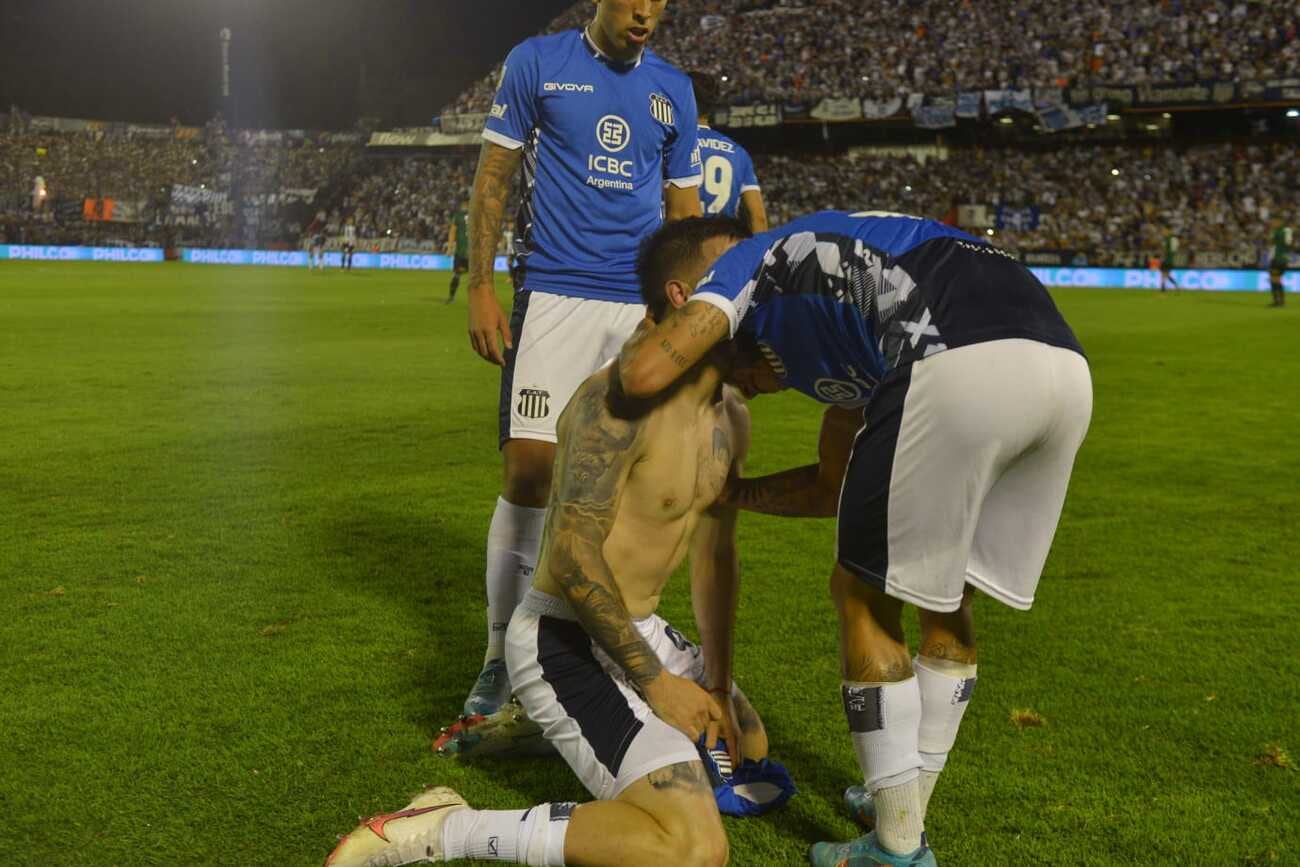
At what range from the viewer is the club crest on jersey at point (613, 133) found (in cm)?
452

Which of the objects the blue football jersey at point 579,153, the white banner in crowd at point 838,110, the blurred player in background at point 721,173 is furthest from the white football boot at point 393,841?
the white banner in crowd at point 838,110

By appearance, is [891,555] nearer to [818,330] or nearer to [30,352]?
[818,330]

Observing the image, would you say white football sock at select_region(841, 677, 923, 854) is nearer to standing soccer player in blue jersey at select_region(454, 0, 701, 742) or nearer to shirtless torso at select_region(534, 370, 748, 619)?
shirtless torso at select_region(534, 370, 748, 619)

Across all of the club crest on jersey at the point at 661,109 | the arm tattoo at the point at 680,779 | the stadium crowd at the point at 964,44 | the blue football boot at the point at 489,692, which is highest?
the stadium crowd at the point at 964,44

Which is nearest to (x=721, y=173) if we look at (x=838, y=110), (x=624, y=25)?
(x=624, y=25)

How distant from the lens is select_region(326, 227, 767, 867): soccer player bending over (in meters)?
2.98

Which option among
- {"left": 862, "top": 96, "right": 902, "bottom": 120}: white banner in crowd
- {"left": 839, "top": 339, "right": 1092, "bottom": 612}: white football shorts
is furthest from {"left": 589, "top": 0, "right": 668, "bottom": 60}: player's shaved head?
{"left": 862, "top": 96, "right": 902, "bottom": 120}: white banner in crowd

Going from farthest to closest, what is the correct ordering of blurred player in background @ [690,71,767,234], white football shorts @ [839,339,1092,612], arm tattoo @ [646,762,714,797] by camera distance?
blurred player in background @ [690,71,767,234] → arm tattoo @ [646,762,714,797] → white football shorts @ [839,339,1092,612]

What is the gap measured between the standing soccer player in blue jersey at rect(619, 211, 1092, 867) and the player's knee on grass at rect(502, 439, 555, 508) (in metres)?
1.31

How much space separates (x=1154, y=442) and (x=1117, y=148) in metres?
41.2

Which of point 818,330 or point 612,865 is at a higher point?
point 818,330

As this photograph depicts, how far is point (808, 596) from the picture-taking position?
5.77 m

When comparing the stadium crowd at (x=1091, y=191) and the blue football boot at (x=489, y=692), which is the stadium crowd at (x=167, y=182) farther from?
the blue football boot at (x=489, y=692)

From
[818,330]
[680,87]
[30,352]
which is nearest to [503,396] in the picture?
[680,87]
